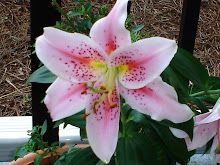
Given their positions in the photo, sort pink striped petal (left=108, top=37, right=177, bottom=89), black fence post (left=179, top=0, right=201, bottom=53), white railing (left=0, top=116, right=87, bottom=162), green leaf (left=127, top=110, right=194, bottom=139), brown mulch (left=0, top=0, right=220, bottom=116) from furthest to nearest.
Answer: brown mulch (left=0, top=0, right=220, bottom=116) → white railing (left=0, top=116, right=87, bottom=162) → black fence post (left=179, top=0, right=201, bottom=53) → green leaf (left=127, top=110, right=194, bottom=139) → pink striped petal (left=108, top=37, right=177, bottom=89)

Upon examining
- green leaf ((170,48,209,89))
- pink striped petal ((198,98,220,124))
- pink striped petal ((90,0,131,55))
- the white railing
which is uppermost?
pink striped petal ((90,0,131,55))

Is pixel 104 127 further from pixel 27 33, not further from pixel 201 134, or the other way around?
pixel 27 33

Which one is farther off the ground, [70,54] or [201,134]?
[70,54]

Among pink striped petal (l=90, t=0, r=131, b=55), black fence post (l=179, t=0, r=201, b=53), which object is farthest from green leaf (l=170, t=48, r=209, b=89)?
black fence post (l=179, t=0, r=201, b=53)

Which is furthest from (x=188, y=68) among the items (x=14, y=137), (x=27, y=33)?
(x=27, y=33)

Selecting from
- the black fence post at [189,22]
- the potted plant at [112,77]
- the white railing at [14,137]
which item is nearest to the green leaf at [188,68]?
the potted plant at [112,77]

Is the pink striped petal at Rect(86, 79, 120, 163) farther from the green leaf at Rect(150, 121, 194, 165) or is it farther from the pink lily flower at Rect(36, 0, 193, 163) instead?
the green leaf at Rect(150, 121, 194, 165)

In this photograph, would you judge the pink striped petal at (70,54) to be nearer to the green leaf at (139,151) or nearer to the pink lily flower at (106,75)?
the pink lily flower at (106,75)

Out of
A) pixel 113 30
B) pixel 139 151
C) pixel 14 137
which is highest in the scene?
pixel 113 30

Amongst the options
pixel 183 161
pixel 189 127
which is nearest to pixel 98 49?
pixel 189 127
